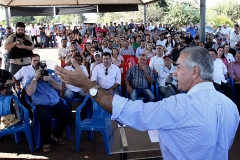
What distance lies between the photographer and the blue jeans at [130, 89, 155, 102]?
450 centimetres

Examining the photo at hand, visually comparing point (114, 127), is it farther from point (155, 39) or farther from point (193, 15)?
point (193, 15)

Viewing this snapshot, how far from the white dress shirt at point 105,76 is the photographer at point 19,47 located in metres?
1.21

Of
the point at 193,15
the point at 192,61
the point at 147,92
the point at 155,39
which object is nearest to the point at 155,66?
the point at 147,92

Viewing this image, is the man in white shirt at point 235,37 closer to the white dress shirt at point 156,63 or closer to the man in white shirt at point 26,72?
the white dress shirt at point 156,63

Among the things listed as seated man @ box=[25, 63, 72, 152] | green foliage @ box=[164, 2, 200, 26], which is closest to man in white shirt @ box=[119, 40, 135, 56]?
seated man @ box=[25, 63, 72, 152]

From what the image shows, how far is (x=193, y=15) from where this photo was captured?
25688 millimetres

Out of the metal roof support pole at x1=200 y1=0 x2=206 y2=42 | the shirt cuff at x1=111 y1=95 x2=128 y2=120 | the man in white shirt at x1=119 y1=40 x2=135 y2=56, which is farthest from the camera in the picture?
the man in white shirt at x1=119 y1=40 x2=135 y2=56

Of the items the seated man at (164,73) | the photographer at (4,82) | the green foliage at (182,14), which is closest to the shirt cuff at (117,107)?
the photographer at (4,82)

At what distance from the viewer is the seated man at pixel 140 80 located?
4.59 meters

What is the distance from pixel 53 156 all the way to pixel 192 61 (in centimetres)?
256

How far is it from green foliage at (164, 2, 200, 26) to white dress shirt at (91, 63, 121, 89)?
22.6m

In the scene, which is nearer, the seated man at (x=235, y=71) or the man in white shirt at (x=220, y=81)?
the man in white shirt at (x=220, y=81)

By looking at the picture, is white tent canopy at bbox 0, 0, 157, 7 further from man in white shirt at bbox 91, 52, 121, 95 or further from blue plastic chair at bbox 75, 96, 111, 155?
blue plastic chair at bbox 75, 96, 111, 155

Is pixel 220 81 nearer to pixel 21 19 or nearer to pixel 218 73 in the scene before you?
pixel 218 73
